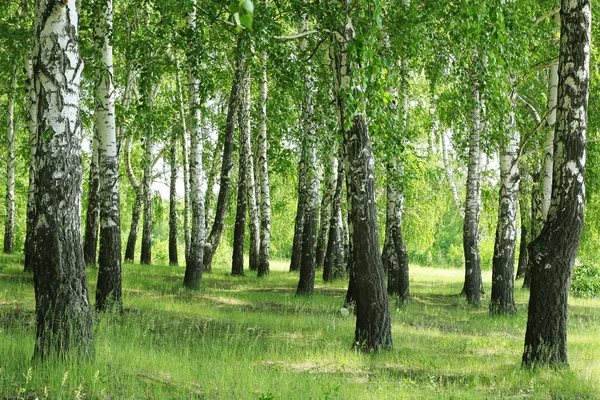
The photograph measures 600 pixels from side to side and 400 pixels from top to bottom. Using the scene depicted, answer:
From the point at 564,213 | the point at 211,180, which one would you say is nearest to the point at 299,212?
the point at 211,180

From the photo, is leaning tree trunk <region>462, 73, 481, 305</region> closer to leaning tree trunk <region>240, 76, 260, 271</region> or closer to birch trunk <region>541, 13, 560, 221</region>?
birch trunk <region>541, 13, 560, 221</region>

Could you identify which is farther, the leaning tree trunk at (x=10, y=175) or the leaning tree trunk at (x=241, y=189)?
the leaning tree trunk at (x=10, y=175)

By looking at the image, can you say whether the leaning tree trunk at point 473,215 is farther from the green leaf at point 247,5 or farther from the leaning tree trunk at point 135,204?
the green leaf at point 247,5

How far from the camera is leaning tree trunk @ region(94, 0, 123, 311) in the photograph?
10289 mm

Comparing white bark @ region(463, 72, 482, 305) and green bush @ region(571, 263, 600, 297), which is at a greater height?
white bark @ region(463, 72, 482, 305)

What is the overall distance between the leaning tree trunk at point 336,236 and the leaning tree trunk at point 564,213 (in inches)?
378

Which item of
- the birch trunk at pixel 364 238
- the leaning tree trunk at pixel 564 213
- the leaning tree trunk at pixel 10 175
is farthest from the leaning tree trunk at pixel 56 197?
the leaning tree trunk at pixel 10 175

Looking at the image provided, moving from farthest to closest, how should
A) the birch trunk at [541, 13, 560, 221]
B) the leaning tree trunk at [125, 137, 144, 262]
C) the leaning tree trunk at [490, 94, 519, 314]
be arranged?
the leaning tree trunk at [125, 137, 144, 262], the birch trunk at [541, 13, 560, 221], the leaning tree trunk at [490, 94, 519, 314]

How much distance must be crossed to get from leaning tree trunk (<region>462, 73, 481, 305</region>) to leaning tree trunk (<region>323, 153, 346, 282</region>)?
138 inches

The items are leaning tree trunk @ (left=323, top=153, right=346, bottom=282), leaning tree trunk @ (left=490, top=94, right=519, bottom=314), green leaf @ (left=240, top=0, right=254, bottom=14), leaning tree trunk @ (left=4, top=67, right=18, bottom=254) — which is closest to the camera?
green leaf @ (left=240, top=0, right=254, bottom=14)

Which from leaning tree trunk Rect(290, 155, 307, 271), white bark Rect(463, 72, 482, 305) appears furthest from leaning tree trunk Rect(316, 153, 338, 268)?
white bark Rect(463, 72, 482, 305)

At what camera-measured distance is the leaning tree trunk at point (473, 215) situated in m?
16.0

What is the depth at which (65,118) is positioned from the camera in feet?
19.8

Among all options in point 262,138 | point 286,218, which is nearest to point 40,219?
point 262,138
